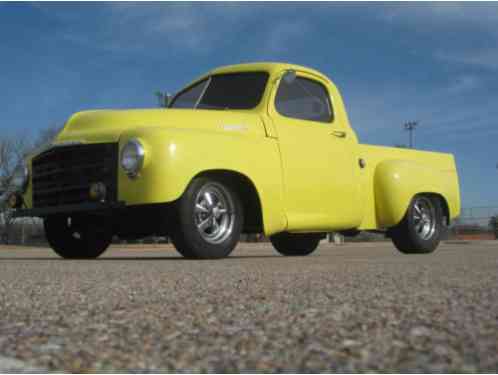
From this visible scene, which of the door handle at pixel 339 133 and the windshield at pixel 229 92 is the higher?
the windshield at pixel 229 92

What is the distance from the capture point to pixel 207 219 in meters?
6.23

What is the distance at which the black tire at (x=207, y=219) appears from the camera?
5.96m

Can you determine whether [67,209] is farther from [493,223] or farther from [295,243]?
[493,223]

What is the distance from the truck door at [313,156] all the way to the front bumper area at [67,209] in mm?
1781

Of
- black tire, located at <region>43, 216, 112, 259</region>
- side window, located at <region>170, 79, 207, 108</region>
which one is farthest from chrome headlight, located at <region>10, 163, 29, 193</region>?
side window, located at <region>170, 79, 207, 108</region>

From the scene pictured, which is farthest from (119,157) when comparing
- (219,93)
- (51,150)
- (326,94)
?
(326,94)

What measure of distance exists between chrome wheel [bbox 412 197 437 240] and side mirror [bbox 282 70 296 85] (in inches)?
99.5

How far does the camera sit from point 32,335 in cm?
214

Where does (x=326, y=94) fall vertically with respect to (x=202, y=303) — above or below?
above

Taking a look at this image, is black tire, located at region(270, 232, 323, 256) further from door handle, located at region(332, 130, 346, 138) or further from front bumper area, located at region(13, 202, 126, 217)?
front bumper area, located at region(13, 202, 126, 217)

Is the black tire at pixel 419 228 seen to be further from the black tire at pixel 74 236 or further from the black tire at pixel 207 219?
the black tire at pixel 74 236

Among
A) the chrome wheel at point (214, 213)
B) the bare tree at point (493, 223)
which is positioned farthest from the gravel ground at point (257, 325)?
the bare tree at point (493, 223)

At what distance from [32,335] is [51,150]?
4919mm

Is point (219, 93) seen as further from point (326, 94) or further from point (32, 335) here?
point (32, 335)
